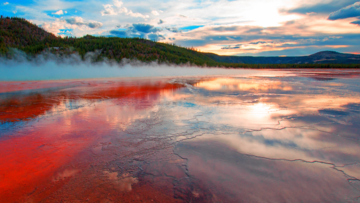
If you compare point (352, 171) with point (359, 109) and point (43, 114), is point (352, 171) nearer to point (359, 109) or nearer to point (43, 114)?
point (359, 109)

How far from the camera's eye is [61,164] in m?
3.39

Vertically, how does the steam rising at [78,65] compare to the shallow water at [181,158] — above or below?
above

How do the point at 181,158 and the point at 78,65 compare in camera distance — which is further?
the point at 78,65

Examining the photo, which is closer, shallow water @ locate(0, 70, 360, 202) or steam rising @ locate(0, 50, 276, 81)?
shallow water @ locate(0, 70, 360, 202)

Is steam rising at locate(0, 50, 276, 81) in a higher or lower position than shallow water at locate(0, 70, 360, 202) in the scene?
higher

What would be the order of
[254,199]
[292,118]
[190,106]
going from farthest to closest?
1. [190,106]
2. [292,118]
3. [254,199]

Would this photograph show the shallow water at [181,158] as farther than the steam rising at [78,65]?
No

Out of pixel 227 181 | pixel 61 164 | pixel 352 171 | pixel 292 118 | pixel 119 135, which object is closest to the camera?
pixel 227 181

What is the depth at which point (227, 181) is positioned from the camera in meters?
2.86

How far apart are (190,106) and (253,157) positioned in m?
4.60

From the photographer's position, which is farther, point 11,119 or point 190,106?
point 190,106

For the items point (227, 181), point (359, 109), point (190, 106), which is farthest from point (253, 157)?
point (359, 109)

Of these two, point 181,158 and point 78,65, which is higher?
point 78,65

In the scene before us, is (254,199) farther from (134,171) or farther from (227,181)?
(134,171)
